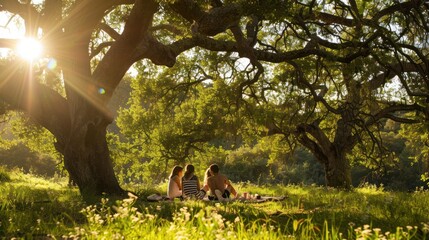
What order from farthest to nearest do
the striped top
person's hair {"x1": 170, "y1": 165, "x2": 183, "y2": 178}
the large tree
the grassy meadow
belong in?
person's hair {"x1": 170, "y1": 165, "x2": 183, "y2": 178}, the striped top, the large tree, the grassy meadow

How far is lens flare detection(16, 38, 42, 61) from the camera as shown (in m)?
12.8

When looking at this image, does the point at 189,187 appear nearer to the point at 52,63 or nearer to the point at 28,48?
the point at 28,48

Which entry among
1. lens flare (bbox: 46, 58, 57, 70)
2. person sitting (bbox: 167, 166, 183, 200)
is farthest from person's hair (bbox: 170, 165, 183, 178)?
lens flare (bbox: 46, 58, 57, 70)

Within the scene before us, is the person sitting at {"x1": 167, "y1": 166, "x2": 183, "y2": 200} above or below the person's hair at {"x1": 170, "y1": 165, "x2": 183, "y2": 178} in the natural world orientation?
below

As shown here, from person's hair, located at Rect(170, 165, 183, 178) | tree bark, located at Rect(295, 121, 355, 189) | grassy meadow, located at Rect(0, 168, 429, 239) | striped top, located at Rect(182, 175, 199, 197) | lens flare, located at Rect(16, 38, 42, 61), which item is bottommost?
grassy meadow, located at Rect(0, 168, 429, 239)

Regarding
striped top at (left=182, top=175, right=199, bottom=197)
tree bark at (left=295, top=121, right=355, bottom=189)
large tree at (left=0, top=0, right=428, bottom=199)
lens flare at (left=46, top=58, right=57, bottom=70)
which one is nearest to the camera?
large tree at (left=0, top=0, right=428, bottom=199)

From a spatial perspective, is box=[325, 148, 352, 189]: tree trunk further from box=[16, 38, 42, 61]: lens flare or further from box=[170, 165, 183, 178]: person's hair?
box=[16, 38, 42, 61]: lens flare

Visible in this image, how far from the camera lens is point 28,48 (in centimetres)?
1372

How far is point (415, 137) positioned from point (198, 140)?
14031 millimetres

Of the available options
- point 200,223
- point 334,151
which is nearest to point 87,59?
point 200,223

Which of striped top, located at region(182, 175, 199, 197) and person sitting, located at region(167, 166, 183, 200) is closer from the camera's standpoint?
person sitting, located at region(167, 166, 183, 200)

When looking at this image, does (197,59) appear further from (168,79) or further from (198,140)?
(198,140)

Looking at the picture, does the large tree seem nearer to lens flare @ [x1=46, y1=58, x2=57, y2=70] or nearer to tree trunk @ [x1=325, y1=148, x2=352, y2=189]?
lens flare @ [x1=46, y1=58, x2=57, y2=70]

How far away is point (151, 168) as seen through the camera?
3089 centimetres
